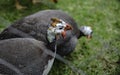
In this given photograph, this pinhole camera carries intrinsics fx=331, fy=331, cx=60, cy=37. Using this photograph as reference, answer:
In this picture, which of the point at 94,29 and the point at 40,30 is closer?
the point at 40,30

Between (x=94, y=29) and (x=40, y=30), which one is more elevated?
(x=40, y=30)

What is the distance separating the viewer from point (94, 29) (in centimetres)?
480

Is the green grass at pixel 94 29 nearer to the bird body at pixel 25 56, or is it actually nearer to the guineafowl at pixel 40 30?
the guineafowl at pixel 40 30

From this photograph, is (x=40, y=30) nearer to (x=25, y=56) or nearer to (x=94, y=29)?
(x=25, y=56)

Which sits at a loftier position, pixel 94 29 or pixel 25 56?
pixel 25 56

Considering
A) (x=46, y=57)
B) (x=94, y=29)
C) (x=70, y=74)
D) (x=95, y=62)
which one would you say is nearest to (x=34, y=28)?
(x=46, y=57)

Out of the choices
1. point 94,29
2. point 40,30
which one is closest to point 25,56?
point 40,30

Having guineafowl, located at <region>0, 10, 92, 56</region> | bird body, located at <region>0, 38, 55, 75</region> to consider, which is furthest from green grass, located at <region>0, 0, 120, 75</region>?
bird body, located at <region>0, 38, 55, 75</region>

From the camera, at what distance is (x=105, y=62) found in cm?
412

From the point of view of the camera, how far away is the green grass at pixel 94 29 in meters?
4.00

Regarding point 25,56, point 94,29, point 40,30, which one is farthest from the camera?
point 94,29

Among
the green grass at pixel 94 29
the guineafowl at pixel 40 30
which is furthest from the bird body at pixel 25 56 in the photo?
the green grass at pixel 94 29

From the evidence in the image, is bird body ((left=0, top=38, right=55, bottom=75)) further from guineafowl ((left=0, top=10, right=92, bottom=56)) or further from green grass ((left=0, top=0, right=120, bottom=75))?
green grass ((left=0, top=0, right=120, bottom=75))

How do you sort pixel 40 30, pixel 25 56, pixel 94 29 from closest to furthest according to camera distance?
1. pixel 25 56
2. pixel 40 30
3. pixel 94 29
